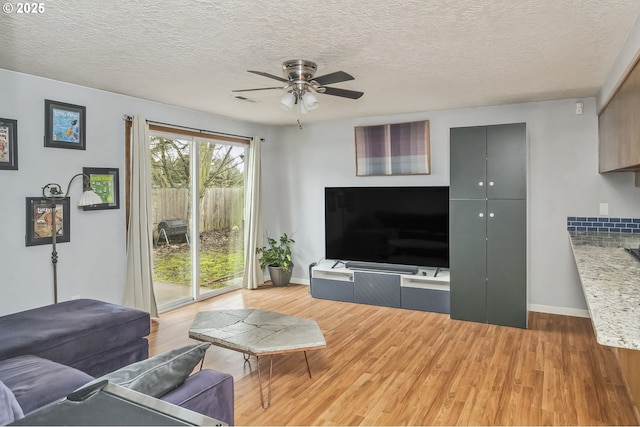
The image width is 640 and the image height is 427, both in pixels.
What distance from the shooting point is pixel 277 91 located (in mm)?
4094

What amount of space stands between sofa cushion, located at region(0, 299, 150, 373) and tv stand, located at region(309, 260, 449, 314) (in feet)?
9.05

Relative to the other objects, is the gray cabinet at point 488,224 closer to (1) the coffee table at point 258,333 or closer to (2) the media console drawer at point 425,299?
(2) the media console drawer at point 425,299

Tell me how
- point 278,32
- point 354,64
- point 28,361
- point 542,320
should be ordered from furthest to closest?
point 542,320 < point 354,64 < point 278,32 < point 28,361

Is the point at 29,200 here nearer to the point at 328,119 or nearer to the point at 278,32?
the point at 278,32

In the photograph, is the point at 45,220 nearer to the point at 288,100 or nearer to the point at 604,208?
the point at 288,100

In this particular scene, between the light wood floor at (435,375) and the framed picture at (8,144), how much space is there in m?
1.98

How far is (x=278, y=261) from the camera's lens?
6086mm

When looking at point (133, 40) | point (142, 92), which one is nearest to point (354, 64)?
point (133, 40)

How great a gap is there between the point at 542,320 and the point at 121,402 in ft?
14.6

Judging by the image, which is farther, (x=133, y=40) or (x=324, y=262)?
(x=324, y=262)

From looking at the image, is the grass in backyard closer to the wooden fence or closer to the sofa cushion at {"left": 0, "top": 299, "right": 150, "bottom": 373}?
the wooden fence

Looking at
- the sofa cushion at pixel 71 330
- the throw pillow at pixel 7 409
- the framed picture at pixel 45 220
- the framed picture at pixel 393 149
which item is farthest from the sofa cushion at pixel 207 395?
the framed picture at pixel 393 149

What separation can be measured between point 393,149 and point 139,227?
3274 millimetres

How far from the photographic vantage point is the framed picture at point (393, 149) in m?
5.24
